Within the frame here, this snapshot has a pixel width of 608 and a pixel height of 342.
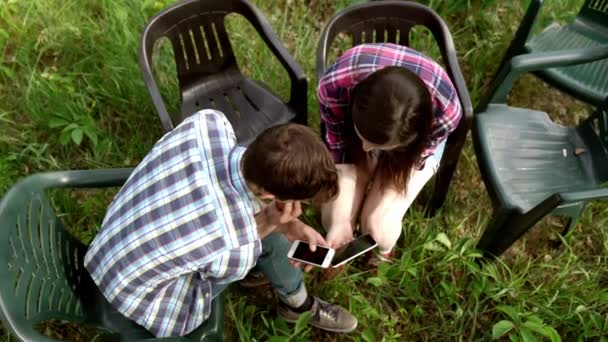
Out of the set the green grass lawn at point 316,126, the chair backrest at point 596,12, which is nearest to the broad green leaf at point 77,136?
the green grass lawn at point 316,126

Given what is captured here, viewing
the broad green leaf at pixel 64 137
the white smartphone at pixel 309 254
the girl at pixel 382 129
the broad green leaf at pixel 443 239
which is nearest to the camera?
the girl at pixel 382 129

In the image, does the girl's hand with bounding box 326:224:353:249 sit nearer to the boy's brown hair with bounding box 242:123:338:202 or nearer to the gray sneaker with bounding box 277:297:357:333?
the gray sneaker with bounding box 277:297:357:333

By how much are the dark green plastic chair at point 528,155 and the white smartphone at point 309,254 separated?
2.74ft

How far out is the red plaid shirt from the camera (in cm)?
183

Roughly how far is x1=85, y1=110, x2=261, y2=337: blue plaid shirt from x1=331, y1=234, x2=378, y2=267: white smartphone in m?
0.59

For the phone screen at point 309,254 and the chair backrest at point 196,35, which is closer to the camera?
the phone screen at point 309,254

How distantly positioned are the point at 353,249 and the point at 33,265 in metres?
1.21

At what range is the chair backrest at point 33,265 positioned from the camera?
1.34m

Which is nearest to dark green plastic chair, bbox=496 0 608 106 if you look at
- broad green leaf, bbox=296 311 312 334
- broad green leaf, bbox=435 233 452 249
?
broad green leaf, bbox=435 233 452 249

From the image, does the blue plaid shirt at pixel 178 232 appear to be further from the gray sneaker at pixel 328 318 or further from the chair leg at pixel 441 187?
the chair leg at pixel 441 187

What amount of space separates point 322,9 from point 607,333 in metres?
2.63

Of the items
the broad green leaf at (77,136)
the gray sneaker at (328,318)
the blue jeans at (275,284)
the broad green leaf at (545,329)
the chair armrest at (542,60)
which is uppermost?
the chair armrest at (542,60)

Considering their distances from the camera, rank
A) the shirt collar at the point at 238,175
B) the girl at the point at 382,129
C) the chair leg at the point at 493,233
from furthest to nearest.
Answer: the chair leg at the point at 493,233
the girl at the point at 382,129
the shirt collar at the point at 238,175

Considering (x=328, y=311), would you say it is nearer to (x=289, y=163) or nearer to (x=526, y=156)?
(x=289, y=163)
